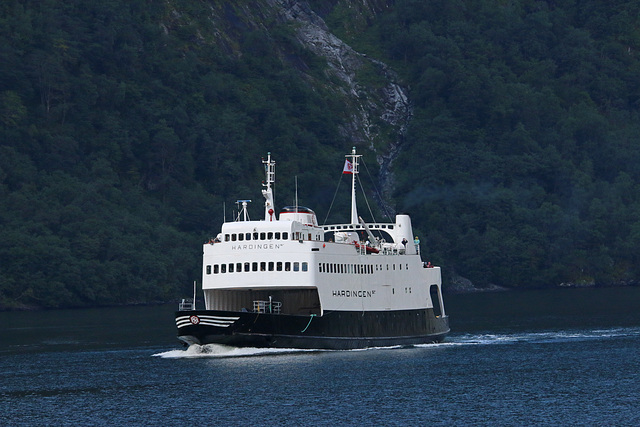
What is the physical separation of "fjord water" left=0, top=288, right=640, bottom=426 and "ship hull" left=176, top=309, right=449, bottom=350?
78 cm

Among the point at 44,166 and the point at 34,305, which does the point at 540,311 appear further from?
the point at 44,166

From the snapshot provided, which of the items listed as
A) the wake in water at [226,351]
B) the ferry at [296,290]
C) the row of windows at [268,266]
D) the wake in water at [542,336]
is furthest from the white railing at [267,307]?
the wake in water at [542,336]

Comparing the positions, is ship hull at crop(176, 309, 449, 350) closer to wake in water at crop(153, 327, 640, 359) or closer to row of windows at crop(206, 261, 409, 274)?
wake in water at crop(153, 327, 640, 359)

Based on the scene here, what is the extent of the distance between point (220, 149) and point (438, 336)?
362 feet

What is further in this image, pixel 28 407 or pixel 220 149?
pixel 220 149

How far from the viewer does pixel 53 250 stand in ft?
489

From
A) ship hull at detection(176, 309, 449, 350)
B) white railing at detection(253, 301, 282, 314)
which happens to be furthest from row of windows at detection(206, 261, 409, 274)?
ship hull at detection(176, 309, 449, 350)

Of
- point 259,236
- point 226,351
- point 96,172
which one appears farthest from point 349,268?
point 96,172

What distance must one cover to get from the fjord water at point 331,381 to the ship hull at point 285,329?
0.78 meters

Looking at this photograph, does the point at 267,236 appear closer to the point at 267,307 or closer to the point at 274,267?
the point at 274,267

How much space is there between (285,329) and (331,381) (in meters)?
9.15

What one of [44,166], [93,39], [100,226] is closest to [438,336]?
[100,226]

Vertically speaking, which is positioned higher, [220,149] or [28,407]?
[220,149]

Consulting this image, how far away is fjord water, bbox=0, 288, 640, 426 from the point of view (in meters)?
57.4
